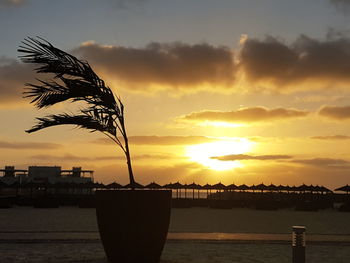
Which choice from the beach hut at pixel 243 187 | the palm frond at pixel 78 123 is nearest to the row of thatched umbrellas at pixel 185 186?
the beach hut at pixel 243 187

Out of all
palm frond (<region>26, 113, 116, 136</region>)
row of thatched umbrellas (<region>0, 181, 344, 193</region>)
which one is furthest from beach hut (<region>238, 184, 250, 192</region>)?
palm frond (<region>26, 113, 116, 136</region>)

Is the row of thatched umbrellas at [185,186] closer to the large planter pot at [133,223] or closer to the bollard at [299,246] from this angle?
the large planter pot at [133,223]

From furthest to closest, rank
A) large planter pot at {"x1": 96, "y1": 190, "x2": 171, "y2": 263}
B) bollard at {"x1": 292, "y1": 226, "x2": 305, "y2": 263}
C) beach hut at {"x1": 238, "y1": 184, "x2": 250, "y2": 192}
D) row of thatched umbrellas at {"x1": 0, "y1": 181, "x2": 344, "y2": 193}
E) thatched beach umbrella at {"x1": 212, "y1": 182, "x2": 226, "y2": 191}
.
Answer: beach hut at {"x1": 238, "y1": 184, "x2": 250, "y2": 192}, thatched beach umbrella at {"x1": 212, "y1": 182, "x2": 226, "y2": 191}, row of thatched umbrellas at {"x1": 0, "y1": 181, "x2": 344, "y2": 193}, large planter pot at {"x1": 96, "y1": 190, "x2": 171, "y2": 263}, bollard at {"x1": 292, "y1": 226, "x2": 305, "y2": 263}

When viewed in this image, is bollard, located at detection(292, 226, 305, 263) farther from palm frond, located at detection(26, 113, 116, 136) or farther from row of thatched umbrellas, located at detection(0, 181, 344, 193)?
row of thatched umbrellas, located at detection(0, 181, 344, 193)

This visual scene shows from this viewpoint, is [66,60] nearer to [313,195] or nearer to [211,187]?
[211,187]

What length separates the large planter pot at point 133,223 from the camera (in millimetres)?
7762

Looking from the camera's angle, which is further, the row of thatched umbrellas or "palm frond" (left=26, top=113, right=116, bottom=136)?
the row of thatched umbrellas

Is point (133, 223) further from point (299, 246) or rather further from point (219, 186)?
point (219, 186)

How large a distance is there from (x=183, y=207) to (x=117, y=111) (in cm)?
3393

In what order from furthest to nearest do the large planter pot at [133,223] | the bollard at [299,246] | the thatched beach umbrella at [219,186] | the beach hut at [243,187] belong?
the beach hut at [243,187], the thatched beach umbrella at [219,186], the large planter pot at [133,223], the bollard at [299,246]

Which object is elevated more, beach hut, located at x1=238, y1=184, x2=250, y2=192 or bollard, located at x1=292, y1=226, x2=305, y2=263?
beach hut, located at x1=238, y1=184, x2=250, y2=192

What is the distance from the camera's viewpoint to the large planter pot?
7762 millimetres

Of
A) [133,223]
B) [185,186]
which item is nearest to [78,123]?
[133,223]

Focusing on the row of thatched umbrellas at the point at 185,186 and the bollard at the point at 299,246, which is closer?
the bollard at the point at 299,246
